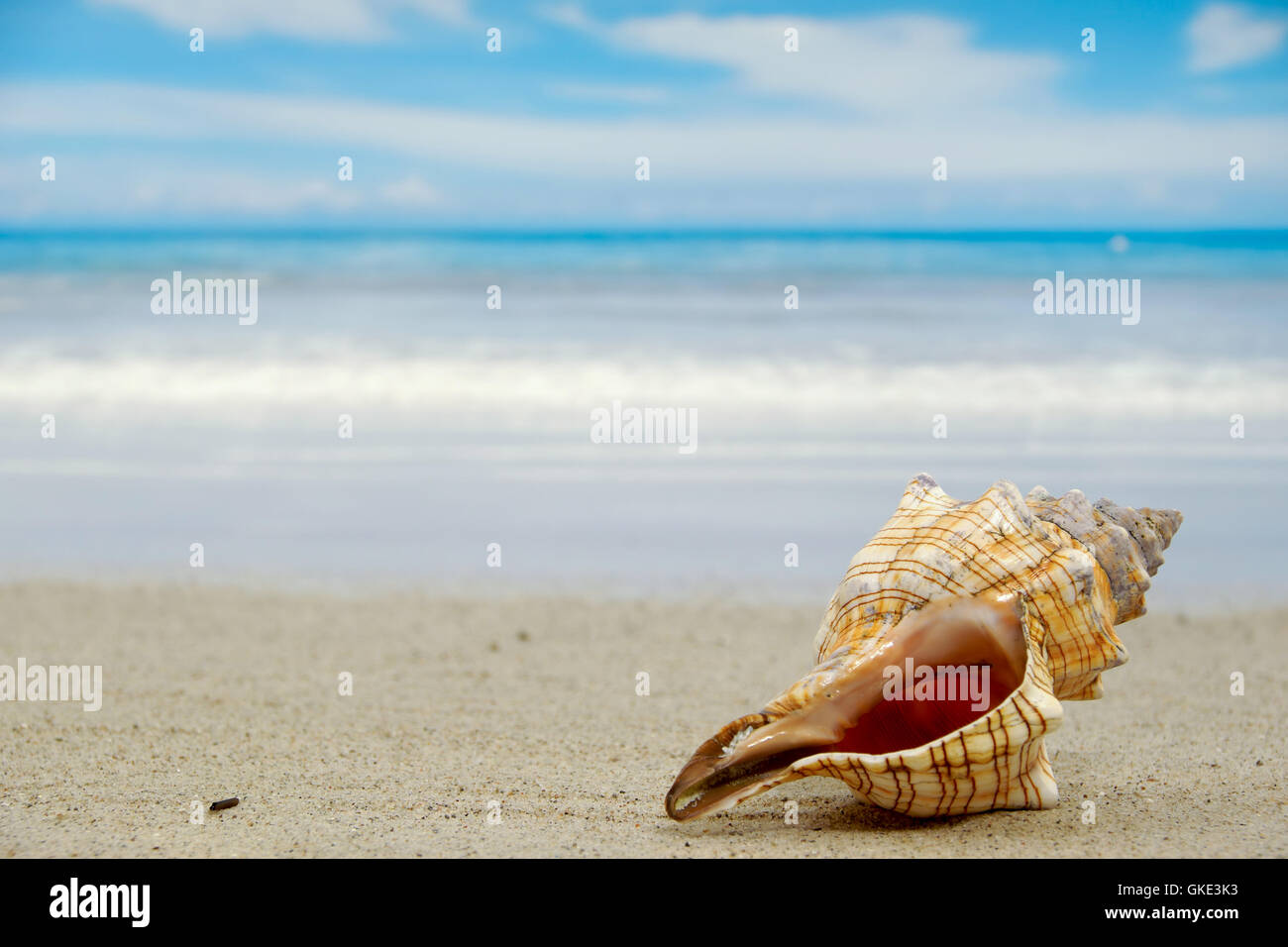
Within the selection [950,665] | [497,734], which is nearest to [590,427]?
[497,734]

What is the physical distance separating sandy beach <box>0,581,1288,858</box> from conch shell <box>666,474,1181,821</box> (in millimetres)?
146

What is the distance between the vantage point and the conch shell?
2254mm

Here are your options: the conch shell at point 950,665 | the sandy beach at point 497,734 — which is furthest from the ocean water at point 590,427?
the conch shell at point 950,665

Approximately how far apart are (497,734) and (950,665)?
146 cm

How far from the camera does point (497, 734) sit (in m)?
3.28

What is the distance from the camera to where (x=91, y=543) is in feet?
18.3

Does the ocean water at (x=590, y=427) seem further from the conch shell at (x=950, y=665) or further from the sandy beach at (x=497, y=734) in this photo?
the conch shell at (x=950, y=665)

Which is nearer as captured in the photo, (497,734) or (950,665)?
(950,665)

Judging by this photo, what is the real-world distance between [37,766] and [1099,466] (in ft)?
19.2

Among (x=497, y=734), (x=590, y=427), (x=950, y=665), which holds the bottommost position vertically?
(x=497, y=734)

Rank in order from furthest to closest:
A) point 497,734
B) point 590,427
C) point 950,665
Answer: point 590,427
point 497,734
point 950,665

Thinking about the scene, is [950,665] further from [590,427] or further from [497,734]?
[590,427]

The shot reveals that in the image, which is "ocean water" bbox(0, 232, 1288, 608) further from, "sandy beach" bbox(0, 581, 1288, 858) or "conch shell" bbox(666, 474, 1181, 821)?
"conch shell" bbox(666, 474, 1181, 821)
